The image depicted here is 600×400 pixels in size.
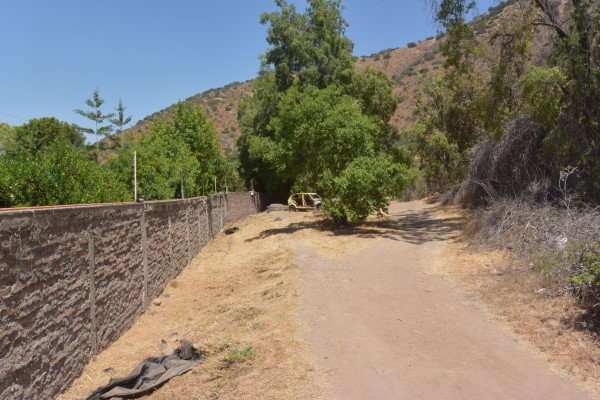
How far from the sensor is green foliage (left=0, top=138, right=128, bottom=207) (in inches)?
343

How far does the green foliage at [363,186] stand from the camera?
1648cm

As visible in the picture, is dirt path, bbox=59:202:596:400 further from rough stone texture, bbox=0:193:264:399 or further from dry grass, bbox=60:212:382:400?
rough stone texture, bbox=0:193:264:399

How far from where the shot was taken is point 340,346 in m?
6.38

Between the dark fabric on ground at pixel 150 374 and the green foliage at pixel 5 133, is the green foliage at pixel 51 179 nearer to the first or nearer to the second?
the dark fabric on ground at pixel 150 374

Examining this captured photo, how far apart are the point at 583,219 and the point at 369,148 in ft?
29.9

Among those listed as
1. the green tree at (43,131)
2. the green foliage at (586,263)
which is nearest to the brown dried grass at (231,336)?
the green foliage at (586,263)

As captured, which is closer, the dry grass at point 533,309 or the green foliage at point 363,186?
the dry grass at point 533,309

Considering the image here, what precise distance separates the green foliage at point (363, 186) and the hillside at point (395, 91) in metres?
39.7

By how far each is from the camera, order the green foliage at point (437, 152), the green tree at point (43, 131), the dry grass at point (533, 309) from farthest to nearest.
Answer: the green tree at point (43, 131) < the green foliage at point (437, 152) < the dry grass at point (533, 309)

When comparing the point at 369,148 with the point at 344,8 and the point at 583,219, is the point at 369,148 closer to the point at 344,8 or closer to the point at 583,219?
the point at 583,219

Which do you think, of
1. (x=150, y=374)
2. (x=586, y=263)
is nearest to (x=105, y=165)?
(x=150, y=374)

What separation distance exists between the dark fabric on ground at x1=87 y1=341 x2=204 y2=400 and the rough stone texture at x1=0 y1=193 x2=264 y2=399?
61 centimetres

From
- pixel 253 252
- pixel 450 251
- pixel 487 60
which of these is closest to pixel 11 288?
pixel 450 251

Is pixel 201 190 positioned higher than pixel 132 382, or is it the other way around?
pixel 201 190
